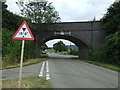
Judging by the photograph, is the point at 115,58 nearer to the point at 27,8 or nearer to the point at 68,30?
the point at 68,30

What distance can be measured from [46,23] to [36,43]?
19.3ft

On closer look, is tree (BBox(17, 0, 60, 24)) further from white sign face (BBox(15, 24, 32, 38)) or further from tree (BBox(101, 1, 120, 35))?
white sign face (BBox(15, 24, 32, 38))

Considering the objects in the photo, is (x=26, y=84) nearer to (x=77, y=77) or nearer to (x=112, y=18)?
(x=77, y=77)

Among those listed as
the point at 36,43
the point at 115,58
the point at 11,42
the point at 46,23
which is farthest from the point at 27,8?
the point at 115,58

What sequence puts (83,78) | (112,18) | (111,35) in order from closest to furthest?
(83,78)
(111,35)
(112,18)

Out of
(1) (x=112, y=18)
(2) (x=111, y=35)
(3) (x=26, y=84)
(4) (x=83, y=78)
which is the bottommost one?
(4) (x=83, y=78)

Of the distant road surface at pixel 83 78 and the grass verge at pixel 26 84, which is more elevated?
the grass verge at pixel 26 84

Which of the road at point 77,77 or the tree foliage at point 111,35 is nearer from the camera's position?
the road at point 77,77

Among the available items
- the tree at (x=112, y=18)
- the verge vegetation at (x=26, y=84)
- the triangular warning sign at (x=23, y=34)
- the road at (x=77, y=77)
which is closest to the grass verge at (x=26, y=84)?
the verge vegetation at (x=26, y=84)

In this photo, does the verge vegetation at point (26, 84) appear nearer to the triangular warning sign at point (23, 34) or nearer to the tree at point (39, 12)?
the triangular warning sign at point (23, 34)

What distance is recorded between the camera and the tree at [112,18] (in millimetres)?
28900

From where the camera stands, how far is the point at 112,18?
29906 mm

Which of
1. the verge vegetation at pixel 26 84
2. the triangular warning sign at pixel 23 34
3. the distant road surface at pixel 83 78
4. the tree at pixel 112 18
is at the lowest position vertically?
the distant road surface at pixel 83 78

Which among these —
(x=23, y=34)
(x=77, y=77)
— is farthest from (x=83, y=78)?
(x=23, y=34)
